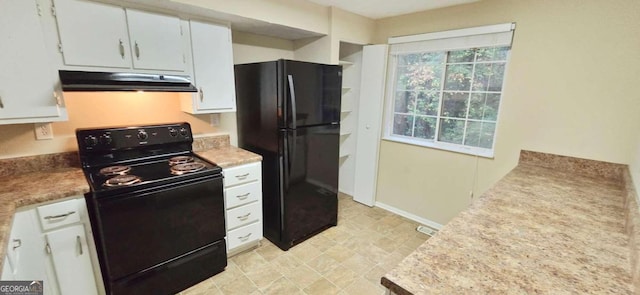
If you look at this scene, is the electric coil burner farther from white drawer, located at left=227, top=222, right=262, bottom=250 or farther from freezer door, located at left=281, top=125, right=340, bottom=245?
freezer door, located at left=281, top=125, right=340, bottom=245

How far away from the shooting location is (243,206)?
2.28 metres

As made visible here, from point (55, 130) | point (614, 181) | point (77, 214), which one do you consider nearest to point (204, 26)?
point (55, 130)

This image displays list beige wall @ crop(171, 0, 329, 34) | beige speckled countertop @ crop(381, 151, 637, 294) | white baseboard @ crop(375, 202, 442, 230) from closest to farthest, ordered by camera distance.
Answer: beige speckled countertop @ crop(381, 151, 637, 294) → beige wall @ crop(171, 0, 329, 34) → white baseboard @ crop(375, 202, 442, 230)

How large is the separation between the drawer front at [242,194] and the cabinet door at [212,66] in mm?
701

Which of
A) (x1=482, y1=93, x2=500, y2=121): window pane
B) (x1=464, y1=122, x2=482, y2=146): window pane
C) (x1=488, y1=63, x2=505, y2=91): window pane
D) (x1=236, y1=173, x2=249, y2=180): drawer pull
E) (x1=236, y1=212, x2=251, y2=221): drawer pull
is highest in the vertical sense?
(x1=488, y1=63, x2=505, y2=91): window pane

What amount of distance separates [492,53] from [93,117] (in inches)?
130

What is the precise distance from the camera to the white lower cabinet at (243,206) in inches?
85.3

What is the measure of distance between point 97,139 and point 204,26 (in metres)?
1.13

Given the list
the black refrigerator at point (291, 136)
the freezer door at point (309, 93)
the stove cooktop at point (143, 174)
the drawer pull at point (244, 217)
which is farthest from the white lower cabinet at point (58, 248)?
the freezer door at point (309, 93)

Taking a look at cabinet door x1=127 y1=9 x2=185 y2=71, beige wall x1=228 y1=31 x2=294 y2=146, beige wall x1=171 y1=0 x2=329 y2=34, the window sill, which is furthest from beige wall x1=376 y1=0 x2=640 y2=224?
cabinet door x1=127 y1=9 x2=185 y2=71

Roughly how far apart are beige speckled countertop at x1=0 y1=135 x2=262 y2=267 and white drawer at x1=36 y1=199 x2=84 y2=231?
47 mm

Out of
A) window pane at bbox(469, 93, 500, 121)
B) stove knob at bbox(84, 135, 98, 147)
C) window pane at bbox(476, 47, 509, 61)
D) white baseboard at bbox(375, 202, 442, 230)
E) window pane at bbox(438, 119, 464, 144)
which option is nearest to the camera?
stove knob at bbox(84, 135, 98, 147)

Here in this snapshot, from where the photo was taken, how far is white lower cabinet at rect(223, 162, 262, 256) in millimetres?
2166

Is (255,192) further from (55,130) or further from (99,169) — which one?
(55,130)
